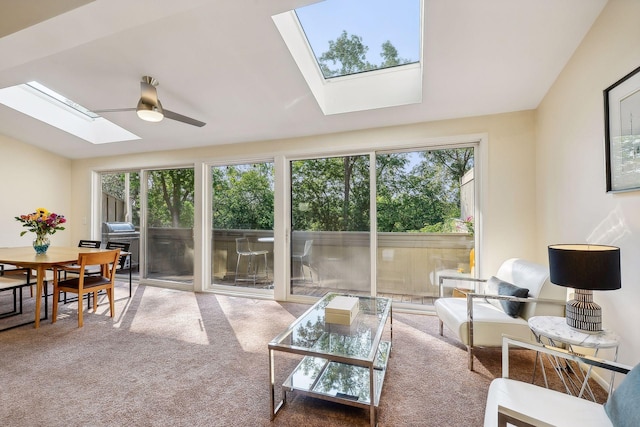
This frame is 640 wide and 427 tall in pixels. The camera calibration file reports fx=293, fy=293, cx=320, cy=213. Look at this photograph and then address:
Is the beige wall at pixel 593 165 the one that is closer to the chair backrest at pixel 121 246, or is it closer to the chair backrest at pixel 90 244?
the chair backrest at pixel 121 246

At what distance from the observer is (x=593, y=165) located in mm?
2117

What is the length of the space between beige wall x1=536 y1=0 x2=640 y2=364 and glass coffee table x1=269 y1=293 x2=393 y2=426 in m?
1.51

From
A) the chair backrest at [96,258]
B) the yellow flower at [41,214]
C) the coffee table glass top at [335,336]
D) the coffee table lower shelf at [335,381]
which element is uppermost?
the yellow flower at [41,214]

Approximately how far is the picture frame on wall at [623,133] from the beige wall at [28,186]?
7.57 meters

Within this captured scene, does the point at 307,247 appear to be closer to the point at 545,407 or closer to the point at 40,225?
the point at 545,407

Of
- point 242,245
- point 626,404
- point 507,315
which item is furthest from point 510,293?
point 242,245

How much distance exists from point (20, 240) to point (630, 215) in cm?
777

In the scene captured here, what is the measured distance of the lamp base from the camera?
1.71 m

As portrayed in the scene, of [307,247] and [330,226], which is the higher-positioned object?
[330,226]

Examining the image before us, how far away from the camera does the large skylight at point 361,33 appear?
2.57 metres

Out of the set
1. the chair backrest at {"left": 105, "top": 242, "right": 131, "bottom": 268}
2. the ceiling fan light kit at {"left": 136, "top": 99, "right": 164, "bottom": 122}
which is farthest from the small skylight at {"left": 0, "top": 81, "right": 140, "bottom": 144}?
the ceiling fan light kit at {"left": 136, "top": 99, "right": 164, "bottom": 122}

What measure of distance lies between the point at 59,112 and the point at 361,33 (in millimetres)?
4699

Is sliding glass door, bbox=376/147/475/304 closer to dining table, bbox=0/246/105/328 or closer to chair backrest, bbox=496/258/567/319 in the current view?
chair backrest, bbox=496/258/567/319

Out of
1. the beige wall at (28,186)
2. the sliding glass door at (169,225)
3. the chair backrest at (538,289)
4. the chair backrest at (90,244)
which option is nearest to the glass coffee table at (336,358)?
the chair backrest at (538,289)
